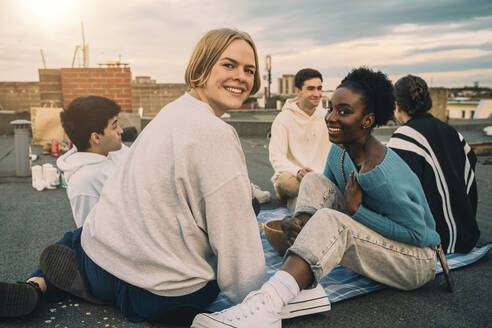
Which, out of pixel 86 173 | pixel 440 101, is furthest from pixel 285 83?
pixel 86 173

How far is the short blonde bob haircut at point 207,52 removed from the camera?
184 cm

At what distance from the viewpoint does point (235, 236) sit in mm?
1674

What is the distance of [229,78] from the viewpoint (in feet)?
6.16

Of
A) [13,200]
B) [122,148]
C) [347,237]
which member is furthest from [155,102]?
[347,237]

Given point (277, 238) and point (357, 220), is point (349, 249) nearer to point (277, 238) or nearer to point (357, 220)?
point (357, 220)

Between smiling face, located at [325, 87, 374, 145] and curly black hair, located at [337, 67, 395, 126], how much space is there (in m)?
0.03

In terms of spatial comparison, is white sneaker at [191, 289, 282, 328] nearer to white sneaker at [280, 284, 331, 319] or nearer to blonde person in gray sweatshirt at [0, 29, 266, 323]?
blonde person in gray sweatshirt at [0, 29, 266, 323]

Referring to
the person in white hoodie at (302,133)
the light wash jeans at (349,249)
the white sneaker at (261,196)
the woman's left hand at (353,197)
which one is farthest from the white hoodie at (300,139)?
the woman's left hand at (353,197)

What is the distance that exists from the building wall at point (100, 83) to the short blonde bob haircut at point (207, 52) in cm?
715

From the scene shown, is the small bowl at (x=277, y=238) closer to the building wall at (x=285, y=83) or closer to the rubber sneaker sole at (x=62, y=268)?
the rubber sneaker sole at (x=62, y=268)

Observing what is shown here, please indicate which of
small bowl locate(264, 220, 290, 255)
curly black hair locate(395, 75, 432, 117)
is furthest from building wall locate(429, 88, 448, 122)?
small bowl locate(264, 220, 290, 255)

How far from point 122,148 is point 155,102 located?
68.1ft

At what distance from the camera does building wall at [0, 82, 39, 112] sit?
1678 centimetres

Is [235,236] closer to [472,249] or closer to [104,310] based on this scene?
[104,310]
